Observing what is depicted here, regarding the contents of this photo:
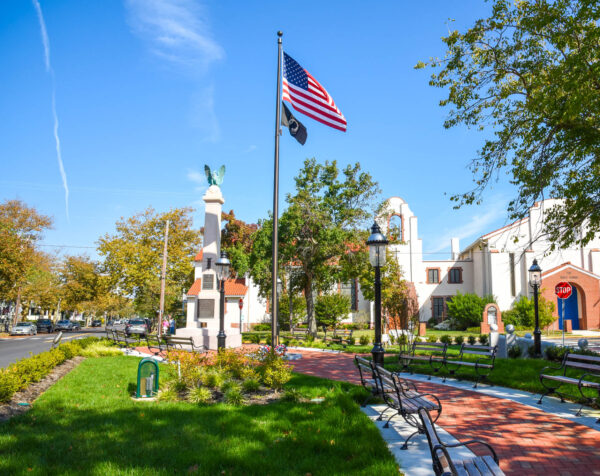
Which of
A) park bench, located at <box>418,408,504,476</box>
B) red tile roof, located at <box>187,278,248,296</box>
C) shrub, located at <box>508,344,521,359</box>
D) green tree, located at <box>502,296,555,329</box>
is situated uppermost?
red tile roof, located at <box>187,278,248,296</box>

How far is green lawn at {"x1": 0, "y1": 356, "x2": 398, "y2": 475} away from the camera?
182 inches

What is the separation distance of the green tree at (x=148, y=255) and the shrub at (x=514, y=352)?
29.0 metres

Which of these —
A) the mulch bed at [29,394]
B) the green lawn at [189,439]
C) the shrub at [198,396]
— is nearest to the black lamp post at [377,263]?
the green lawn at [189,439]

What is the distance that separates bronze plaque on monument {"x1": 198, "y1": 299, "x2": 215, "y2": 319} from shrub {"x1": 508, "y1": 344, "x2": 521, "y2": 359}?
12559 millimetres

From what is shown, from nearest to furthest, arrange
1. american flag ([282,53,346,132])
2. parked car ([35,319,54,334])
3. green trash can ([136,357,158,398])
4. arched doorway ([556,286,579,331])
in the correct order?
green trash can ([136,357,158,398])
american flag ([282,53,346,132])
arched doorway ([556,286,579,331])
parked car ([35,319,54,334])

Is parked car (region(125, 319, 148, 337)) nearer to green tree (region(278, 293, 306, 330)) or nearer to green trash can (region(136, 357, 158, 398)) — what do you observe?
green tree (region(278, 293, 306, 330))

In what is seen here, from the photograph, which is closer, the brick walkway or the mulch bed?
the brick walkway

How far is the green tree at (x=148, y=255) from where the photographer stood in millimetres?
35281

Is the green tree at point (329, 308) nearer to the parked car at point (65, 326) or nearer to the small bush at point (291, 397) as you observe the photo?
the small bush at point (291, 397)

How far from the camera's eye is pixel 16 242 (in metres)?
35.2

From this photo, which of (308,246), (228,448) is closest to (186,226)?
(308,246)

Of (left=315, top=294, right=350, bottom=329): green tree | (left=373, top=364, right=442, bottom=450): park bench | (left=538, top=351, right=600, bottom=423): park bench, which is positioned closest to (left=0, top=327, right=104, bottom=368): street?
(left=373, top=364, right=442, bottom=450): park bench

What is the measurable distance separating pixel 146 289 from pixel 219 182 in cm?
2253

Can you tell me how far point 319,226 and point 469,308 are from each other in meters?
17.0
